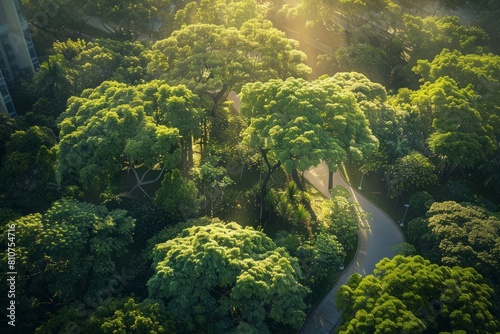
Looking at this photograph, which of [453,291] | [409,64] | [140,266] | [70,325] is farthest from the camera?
[409,64]

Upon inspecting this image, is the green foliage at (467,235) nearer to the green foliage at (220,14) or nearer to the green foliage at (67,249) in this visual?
the green foliage at (67,249)

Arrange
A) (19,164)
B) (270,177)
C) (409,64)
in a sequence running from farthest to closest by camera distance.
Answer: (409,64)
(270,177)
(19,164)

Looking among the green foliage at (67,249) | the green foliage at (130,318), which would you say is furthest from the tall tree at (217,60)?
Answer: the green foliage at (130,318)

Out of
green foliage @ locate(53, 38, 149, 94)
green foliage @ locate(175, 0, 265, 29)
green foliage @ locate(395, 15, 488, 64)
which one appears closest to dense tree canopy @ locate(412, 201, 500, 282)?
green foliage @ locate(395, 15, 488, 64)

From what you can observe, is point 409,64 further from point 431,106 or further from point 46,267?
point 46,267

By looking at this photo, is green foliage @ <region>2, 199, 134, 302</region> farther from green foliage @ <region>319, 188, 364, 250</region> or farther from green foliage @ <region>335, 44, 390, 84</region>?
green foliage @ <region>335, 44, 390, 84</region>

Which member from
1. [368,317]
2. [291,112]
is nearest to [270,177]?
[291,112]

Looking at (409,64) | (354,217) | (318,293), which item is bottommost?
(318,293)
